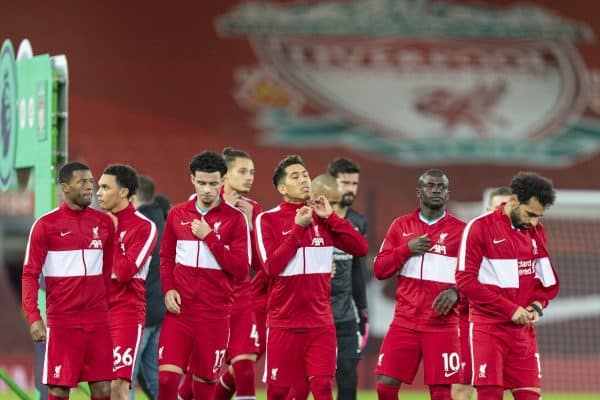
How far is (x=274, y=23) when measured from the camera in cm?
1706

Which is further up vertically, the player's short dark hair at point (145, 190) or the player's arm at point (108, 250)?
the player's short dark hair at point (145, 190)

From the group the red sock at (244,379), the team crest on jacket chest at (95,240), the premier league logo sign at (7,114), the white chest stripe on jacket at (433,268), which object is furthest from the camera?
the premier league logo sign at (7,114)

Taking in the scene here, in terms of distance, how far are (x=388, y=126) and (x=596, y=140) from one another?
2.75m

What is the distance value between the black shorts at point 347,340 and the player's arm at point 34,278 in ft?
7.88

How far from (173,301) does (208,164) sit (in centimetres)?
88

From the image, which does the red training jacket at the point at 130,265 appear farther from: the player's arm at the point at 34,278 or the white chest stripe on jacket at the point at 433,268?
the white chest stripe on jacket at the point at 433,268

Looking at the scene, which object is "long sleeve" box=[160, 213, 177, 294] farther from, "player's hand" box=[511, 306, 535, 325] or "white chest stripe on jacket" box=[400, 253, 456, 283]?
"player's hand" box=[511, 306, 535, 325]

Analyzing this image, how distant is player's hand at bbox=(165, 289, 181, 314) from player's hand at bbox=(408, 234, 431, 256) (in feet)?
4.88

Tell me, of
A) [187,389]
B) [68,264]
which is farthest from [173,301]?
[187,389]

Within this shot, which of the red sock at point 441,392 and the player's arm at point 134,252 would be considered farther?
the red sock at point 441,392

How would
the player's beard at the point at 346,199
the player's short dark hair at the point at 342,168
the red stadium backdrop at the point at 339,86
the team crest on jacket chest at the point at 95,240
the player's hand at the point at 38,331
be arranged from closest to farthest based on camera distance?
the player's hand at the point at 38,331
the team crest on jacket chest at the point at 95,240
the player's beard at the point at 346,199
the player's short dark hair at the point at 342,168
the red stadium backdrop at the point at 339,86

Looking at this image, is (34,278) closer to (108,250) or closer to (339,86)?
(108,250)

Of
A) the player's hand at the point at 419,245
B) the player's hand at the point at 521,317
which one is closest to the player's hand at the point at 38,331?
Result: the player's hand at the point at 419,245

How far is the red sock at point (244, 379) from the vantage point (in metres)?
8.76
